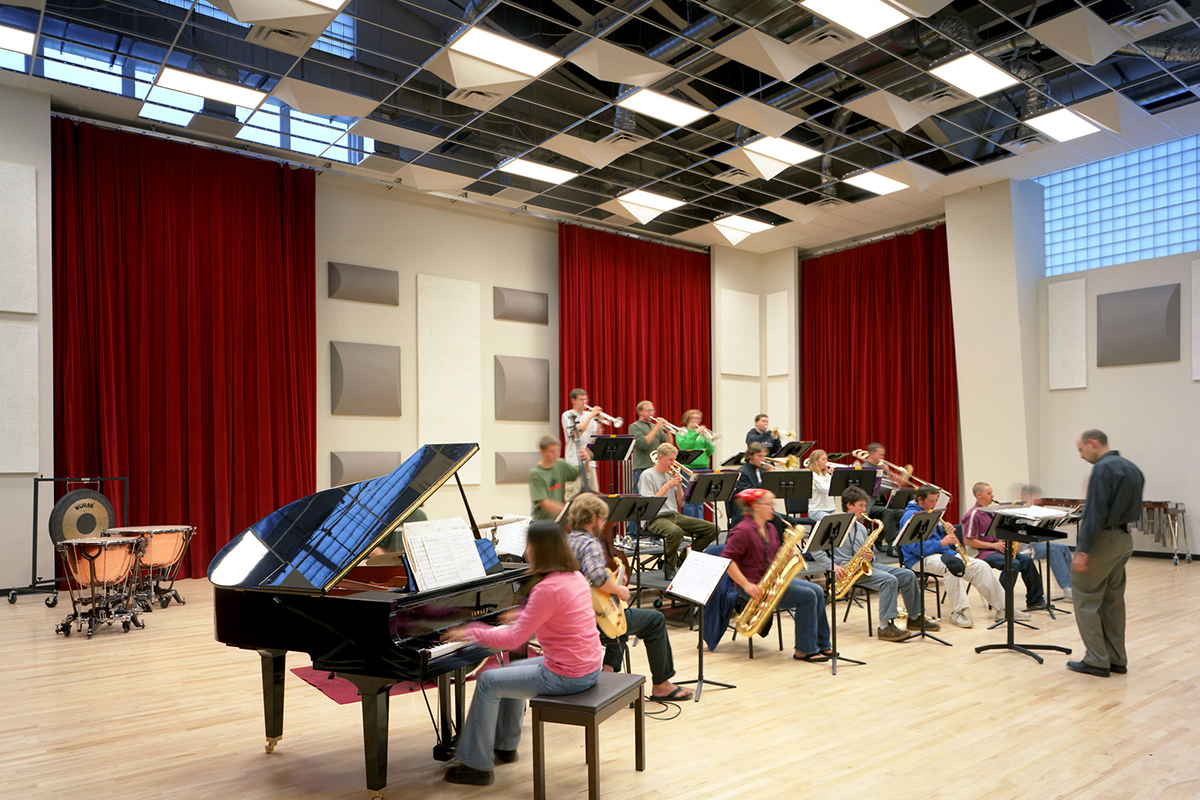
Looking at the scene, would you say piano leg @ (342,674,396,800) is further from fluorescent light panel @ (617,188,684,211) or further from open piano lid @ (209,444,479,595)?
fluorescent light panel @ (617,188,684,211)

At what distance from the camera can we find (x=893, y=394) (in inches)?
464

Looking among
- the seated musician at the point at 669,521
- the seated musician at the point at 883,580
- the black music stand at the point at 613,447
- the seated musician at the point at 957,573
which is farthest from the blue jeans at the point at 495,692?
the black music stand at the point at 613,447

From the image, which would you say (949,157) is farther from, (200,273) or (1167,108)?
(200,273)

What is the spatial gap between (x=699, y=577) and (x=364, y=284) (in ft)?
21.8

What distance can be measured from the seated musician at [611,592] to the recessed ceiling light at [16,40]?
20.6ft

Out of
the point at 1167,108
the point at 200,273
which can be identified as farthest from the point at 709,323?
the point at 200,273

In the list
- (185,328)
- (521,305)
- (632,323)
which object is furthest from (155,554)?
(632,323)

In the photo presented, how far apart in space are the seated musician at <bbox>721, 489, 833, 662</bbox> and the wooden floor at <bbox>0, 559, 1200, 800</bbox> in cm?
19

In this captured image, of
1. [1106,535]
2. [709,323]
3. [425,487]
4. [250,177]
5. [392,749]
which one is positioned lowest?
[392,749]

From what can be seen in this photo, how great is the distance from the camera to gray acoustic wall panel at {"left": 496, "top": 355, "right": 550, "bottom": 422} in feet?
34.7

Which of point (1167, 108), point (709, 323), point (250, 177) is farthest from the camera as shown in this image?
point (709, 323)

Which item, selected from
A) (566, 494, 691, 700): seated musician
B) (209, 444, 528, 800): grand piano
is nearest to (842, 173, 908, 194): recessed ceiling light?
(566, 494, 691, 700): seated musician

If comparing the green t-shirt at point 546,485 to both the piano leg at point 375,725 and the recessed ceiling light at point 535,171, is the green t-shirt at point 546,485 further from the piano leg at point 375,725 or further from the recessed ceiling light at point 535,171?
Result: the recessed ceiling light at point 535,171

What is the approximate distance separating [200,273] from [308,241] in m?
1.24
